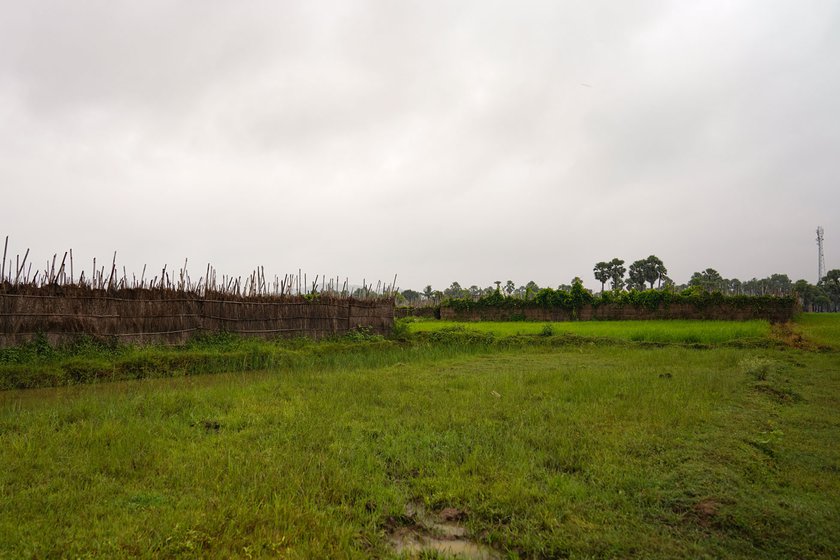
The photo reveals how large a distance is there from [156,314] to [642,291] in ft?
67.9

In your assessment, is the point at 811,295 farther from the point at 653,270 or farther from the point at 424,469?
the point at 424,469

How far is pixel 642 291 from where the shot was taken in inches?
901

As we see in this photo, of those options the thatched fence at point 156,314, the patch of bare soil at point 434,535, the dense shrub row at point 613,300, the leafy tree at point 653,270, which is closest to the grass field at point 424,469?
the patch of bare soil at point 434,535

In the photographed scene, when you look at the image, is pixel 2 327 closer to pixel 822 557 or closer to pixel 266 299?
pixel 266 299

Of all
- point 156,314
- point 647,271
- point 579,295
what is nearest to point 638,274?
point 647,271

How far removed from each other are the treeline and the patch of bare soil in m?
21.7

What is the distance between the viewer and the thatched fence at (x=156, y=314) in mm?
9141

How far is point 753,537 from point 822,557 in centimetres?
31

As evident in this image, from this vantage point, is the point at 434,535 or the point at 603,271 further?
the point at 603,271

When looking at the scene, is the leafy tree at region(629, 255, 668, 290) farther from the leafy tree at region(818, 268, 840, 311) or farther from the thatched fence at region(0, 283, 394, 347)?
the thatched fence at region(0, 283, 394, 347)

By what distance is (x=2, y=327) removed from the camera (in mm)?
8773

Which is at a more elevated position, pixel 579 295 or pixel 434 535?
pixel 579 295

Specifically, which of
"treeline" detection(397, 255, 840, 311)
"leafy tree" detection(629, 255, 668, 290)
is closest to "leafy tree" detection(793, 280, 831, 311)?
"treeline" detection(397, 255, 840, 311)

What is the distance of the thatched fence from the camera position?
9.14m
